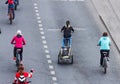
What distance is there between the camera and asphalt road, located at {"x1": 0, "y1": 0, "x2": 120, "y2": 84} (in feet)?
107

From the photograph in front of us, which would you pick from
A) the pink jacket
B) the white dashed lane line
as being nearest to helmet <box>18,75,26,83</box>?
the white dashed lane line

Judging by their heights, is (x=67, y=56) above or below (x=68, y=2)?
below

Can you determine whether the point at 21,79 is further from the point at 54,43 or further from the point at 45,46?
the point at 54,43

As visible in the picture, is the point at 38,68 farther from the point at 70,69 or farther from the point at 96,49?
the point at 96,49

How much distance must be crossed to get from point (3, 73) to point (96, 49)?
6499mm

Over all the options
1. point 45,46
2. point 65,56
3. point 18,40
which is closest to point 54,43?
point 45,46

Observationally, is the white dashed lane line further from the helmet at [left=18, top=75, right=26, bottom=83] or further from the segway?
the helmet at [left=18, top=75, right=26, bottom=83]

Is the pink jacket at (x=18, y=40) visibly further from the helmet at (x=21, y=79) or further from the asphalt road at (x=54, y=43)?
the helmet at (x=21, y=79)

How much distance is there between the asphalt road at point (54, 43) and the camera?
32.5 meters

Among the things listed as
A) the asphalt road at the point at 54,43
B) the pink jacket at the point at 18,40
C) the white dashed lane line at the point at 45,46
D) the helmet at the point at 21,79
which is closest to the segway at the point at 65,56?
the asphalt road at the point at 54,43

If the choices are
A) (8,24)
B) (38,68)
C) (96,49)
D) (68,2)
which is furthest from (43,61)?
(68,2)

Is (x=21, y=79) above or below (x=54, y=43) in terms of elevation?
below

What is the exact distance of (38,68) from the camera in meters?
33.6

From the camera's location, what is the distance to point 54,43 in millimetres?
37750
